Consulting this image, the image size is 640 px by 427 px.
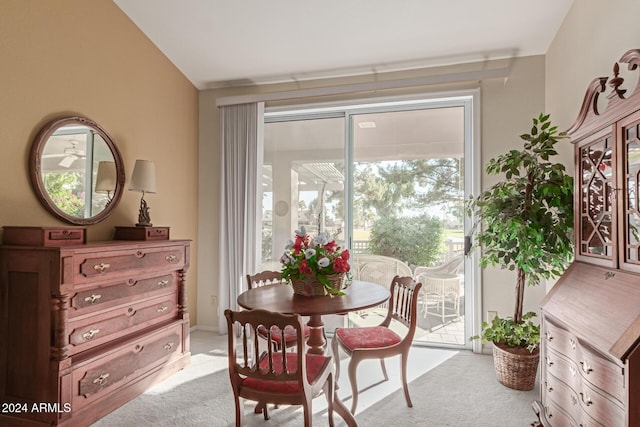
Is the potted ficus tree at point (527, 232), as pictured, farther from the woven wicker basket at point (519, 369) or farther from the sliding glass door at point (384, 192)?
the sliding glass door at point (384, 192)

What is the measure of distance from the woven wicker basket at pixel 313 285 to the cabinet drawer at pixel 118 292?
1189 millimetres

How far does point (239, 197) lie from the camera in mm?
3982

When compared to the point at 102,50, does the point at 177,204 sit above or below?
below

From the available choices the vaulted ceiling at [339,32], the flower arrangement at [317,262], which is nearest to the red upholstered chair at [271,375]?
the flower arrangement at [317,262]

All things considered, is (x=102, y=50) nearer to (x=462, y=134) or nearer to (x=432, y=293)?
(x=462, y=134)

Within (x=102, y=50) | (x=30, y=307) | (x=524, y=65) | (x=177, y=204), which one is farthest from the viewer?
(x=177, y=204)

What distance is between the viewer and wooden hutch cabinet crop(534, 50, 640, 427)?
1352 millimetres

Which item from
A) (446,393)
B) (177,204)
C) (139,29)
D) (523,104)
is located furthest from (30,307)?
(523,104)

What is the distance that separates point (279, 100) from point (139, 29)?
1425 mm

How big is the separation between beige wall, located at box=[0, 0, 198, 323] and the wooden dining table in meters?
1.56

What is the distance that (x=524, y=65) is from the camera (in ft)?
11.0

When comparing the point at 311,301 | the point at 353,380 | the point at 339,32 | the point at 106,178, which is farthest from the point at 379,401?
the point at 339,32

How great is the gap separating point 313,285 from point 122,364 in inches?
56.0

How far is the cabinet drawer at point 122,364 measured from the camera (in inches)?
87.8
